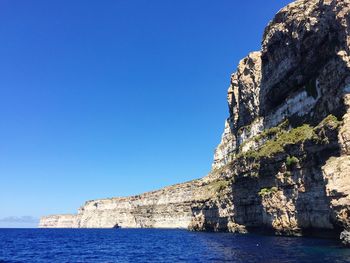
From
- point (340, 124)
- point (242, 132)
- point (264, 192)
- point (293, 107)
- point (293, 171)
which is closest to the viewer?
point (340, 124)

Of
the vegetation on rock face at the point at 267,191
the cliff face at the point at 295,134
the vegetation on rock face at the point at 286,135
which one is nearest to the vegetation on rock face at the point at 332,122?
the vegetation on rock face at the point at 286,135

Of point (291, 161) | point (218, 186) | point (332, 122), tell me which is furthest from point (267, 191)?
point (218, 186)

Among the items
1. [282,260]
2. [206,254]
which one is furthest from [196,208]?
[282,260]

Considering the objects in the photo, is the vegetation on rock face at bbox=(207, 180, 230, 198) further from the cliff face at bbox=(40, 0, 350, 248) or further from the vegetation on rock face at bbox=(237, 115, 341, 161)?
the vegetation on rock face at bbox=(237, 115, 341, 161)

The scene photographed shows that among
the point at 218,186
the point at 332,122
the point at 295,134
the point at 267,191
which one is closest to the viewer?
the point at 332,122

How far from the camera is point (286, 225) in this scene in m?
63.2

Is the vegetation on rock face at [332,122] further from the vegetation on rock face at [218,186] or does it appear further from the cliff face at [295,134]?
the vegetation on rock face at [218,186]

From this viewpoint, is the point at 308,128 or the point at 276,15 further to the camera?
the point at 276,15

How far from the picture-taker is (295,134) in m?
64.9

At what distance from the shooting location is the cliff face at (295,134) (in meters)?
52.0

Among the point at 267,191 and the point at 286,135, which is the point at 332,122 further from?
the point at 267,191

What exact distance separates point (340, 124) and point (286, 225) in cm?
2151

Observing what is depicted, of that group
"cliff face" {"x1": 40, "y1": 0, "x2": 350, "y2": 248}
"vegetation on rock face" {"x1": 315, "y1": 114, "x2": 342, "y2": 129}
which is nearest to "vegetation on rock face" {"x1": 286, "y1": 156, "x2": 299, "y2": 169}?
"cliff face" {"x1": 40, "y1": 0, "x2": 350, "y2": 248}

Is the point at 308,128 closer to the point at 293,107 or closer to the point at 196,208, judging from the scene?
the point at 293,107
